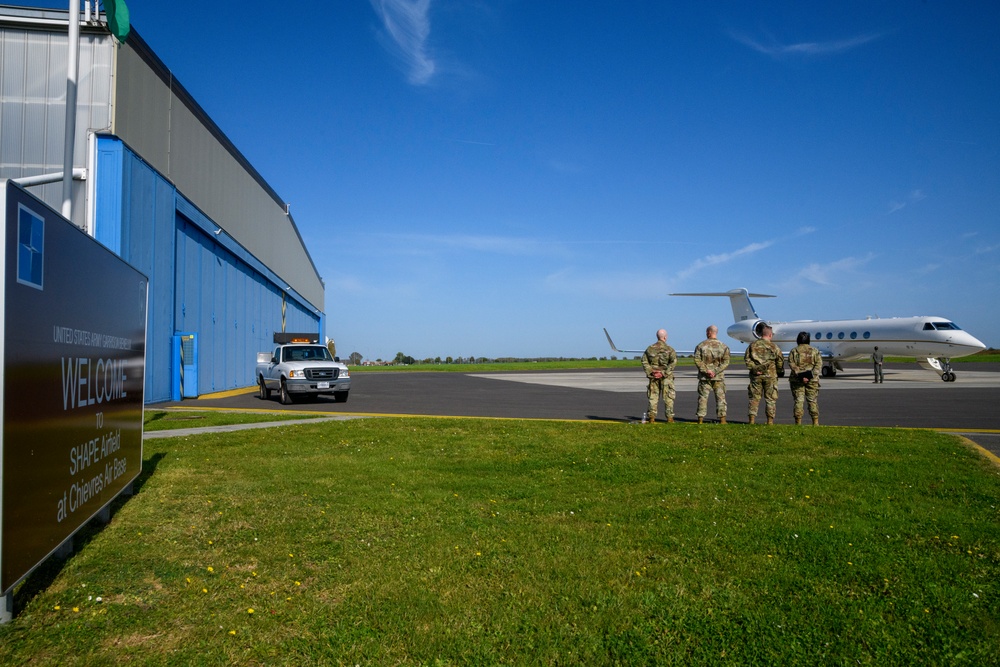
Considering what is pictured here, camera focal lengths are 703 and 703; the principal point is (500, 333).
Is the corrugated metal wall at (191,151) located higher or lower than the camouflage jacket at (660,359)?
higher

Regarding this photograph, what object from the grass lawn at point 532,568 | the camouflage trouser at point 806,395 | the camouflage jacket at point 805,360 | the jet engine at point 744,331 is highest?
the jet engine at point 744,331

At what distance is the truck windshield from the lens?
907 inches

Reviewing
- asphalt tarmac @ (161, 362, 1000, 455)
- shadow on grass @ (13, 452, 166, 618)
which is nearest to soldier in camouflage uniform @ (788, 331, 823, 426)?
asphalt tarmac @ (161, 362, 1000, 455)

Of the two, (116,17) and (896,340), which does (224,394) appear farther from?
(896,340)

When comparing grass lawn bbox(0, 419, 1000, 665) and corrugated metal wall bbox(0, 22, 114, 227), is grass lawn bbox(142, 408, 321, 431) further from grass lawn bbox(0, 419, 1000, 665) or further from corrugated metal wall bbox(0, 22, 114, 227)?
corrugated metal wall bbox(0, 22, 114, 227)

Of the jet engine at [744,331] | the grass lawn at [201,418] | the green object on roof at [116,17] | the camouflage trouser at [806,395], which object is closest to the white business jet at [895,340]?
the jet engine at [744,331]

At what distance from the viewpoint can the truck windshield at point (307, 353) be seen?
23.0 meters

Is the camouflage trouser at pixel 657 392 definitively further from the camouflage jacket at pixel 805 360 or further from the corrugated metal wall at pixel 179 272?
the corrugated metal wall at pixel 179 272

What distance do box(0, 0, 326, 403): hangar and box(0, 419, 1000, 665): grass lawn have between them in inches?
343

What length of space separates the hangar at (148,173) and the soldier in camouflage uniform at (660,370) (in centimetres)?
1149

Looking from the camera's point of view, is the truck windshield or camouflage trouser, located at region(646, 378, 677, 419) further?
the truck windshield

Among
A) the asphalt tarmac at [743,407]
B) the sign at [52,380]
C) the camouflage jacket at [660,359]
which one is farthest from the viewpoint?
the asphalt tarmac at [743,407]

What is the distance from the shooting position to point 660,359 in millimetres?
14266

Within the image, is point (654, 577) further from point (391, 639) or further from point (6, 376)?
point (6, 376)
